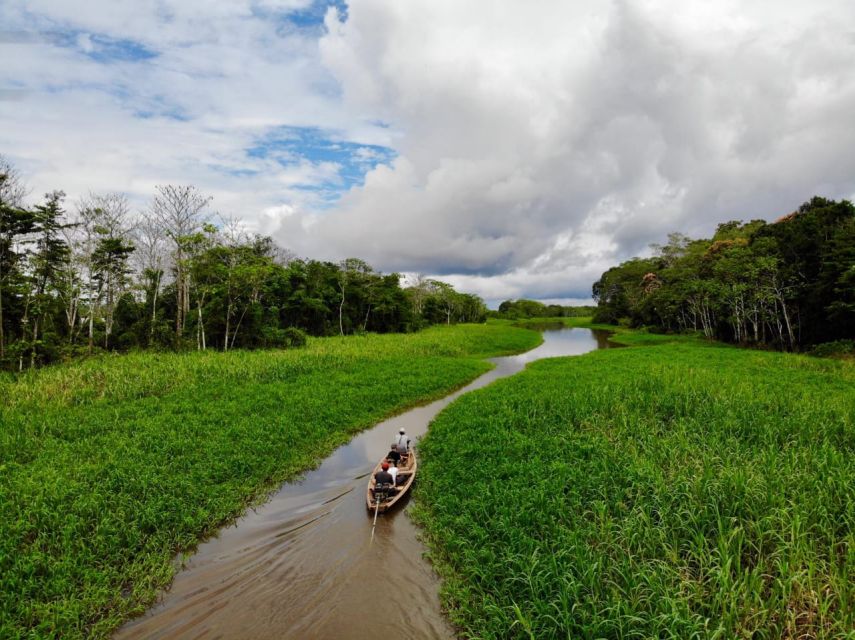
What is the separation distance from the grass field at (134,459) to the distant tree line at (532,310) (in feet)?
410

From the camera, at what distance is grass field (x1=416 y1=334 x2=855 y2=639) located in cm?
520

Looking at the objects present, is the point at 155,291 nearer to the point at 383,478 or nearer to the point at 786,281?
the point at 383,478

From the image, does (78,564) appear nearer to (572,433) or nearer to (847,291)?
(572,433)

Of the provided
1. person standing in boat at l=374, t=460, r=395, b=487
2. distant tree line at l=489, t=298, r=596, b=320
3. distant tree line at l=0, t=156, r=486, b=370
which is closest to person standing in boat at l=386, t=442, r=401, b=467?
person standing in boat at l=374, t=460, r=395, b=487

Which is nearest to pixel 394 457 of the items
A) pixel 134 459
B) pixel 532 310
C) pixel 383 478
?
pixel 383 478

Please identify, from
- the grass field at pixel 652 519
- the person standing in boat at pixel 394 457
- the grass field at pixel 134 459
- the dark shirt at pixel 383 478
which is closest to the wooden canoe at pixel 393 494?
the person standing in boat at pixel 394 457

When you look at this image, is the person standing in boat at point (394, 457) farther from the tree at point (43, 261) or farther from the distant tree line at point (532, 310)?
the distant tree line at point (532, 310)

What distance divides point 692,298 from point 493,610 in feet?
195

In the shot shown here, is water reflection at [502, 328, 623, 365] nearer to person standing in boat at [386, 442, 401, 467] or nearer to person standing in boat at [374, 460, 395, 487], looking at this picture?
person standing in boat at [386, 442, 401, 467]

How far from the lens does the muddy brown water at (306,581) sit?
620 centimetres

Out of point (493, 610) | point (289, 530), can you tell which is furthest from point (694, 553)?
point (289, 530)

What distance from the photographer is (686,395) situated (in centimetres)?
1354

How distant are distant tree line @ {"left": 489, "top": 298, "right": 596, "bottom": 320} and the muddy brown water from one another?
434 feet

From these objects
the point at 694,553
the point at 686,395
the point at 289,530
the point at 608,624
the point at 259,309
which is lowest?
the point at 289,530
